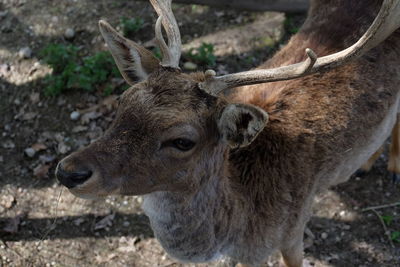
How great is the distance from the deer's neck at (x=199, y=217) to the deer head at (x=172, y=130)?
112 millimetres

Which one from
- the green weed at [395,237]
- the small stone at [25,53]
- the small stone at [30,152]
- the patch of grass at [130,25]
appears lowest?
the green weed at [395,237]

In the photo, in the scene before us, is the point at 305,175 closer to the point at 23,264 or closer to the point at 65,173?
the point at 65,173

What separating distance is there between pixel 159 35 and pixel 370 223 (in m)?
2.89

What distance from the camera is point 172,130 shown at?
279cm

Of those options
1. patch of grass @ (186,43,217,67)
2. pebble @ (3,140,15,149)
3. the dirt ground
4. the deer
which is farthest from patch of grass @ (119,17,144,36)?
the deer

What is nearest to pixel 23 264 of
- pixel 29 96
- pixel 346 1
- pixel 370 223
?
pixel 29 96

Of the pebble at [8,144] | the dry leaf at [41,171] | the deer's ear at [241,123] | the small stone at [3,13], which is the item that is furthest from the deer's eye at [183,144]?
the small stone at [3,13]

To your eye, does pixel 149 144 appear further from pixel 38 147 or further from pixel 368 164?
pixel 368 164

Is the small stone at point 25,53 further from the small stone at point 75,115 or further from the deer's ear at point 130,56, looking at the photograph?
the deer's ear at point 130,56

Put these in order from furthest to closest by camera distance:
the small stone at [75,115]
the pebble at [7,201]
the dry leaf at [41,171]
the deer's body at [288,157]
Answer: the small stone at [75,115] → the dry leaf at [41,171] → the pebble at [7,201] → the deer's body at [288,157]

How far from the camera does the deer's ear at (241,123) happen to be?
111 inches

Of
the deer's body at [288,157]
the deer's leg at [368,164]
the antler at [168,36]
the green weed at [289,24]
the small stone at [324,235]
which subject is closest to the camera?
the antler at [168,36]

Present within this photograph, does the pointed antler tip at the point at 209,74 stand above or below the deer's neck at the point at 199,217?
above

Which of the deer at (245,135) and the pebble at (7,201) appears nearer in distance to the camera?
the deer at (245,135)
